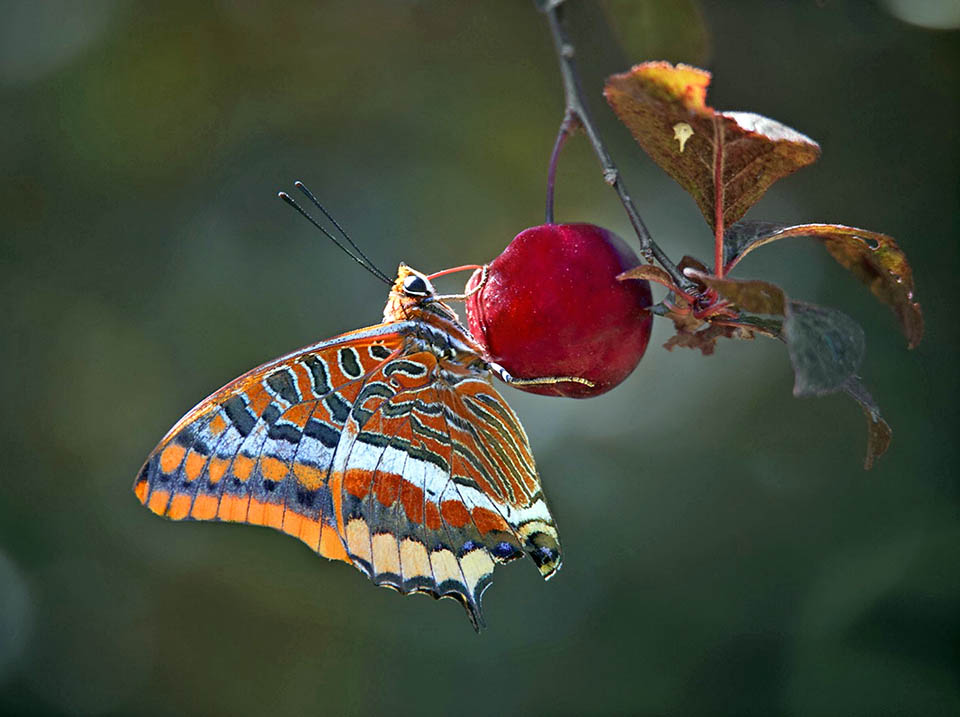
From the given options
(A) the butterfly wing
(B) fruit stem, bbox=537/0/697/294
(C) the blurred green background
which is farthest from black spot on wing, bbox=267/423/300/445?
(C) the blurred green background

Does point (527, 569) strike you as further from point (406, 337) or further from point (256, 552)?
point (406, 337)

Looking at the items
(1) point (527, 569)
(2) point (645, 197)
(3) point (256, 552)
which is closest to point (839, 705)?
(1) point (527, 569)

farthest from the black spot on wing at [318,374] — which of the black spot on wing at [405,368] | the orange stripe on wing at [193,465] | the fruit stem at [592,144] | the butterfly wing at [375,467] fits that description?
the fruit stem at [592,144]

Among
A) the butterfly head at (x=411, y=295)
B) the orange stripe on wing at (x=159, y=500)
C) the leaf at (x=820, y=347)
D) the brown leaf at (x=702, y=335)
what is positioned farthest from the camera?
the butterfly head at (x=411, y=295)

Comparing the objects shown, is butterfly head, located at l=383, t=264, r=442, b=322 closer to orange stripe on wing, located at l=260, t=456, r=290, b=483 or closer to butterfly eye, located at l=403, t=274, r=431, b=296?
butterfly eye, located at l=403, t=274, r=431, b=296

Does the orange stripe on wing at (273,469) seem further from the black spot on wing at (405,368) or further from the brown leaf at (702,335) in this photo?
the brown leaf at (702,335)

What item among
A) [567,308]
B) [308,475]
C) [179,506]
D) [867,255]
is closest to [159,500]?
[179,506]
